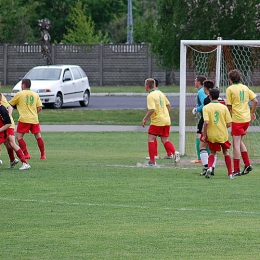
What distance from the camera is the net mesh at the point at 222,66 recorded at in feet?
62.6

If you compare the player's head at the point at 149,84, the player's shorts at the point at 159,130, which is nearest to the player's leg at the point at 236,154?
the player's shorts at the point at 159,130

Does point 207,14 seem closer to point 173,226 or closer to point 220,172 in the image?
point 220,172

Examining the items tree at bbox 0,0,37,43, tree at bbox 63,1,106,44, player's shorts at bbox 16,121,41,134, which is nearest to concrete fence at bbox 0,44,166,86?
tree at bbox 63,1,106,44

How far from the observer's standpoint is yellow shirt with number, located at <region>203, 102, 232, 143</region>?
1334cm

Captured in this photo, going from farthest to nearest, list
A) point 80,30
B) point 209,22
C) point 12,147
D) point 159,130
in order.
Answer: point 80,30
point 209,22
point 159,130
point 12,147

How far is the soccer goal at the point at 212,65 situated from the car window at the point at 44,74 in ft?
31.1

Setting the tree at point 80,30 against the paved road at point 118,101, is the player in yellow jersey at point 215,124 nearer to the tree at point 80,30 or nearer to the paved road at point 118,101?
the paved road at point 118,101

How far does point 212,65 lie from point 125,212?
951 cm

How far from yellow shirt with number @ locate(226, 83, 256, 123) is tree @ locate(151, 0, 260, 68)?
1368 cm

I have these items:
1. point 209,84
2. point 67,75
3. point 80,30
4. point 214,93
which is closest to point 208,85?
point 209,84

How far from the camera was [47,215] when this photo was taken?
10.0 m

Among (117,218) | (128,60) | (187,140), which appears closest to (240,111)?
(117,218)

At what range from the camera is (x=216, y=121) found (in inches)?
527

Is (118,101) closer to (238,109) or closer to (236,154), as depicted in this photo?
(238,109)
